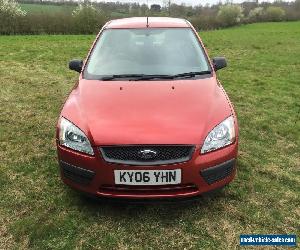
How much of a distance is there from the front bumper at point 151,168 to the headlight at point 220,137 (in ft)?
0.15

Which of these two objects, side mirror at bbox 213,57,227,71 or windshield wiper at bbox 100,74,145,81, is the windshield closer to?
windshield wiper at bbox 100,74,145,81

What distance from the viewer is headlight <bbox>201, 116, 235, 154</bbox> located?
11.4 ft

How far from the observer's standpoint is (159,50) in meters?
4.90

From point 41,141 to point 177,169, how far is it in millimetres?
2832

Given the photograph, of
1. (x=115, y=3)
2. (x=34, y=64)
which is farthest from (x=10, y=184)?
(x=115, y=3)

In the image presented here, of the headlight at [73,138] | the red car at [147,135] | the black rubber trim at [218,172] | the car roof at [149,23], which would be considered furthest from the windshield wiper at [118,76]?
the black rubber trim at [218,172]

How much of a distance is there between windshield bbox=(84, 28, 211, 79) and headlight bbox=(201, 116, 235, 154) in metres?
1.06

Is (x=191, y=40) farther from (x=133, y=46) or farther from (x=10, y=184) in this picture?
(x=10, y=184)

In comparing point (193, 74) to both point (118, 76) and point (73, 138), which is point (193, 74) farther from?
point (73, 138)

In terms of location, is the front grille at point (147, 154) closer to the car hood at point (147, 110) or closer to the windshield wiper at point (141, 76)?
the car hood at point (147, 110)

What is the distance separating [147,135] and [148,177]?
0.34 metres

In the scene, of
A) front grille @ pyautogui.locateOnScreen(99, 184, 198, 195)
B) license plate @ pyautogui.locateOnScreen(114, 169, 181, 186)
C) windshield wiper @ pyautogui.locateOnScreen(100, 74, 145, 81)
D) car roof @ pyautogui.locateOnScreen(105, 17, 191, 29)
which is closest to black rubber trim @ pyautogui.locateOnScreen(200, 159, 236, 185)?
front grille @ pyautogui.locateOnScreen(99, 184, 198, 195)

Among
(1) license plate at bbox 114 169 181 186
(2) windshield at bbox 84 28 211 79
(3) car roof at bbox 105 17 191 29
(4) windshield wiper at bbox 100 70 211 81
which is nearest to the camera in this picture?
(1) license plate at bbox 114 169 181 186

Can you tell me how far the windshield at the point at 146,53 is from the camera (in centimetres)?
459
